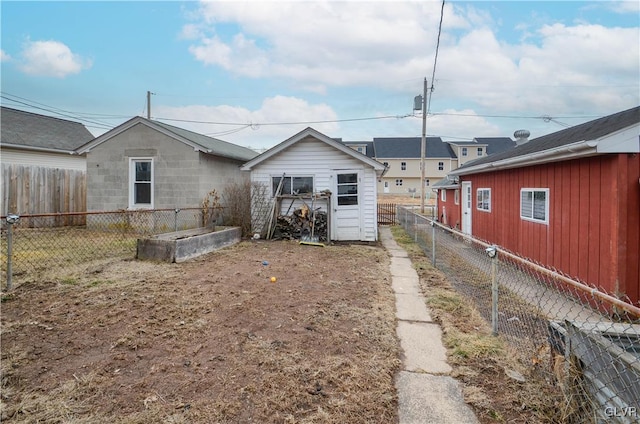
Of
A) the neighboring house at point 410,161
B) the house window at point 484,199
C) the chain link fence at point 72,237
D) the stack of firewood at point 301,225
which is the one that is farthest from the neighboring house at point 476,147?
the chain link fence at point 72,237

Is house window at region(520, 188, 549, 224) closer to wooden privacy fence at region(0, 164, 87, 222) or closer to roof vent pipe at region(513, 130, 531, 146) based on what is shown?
roof vent pipe at region(513, 130, 531, 146)

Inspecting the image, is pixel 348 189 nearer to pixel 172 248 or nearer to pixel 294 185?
pixel 294 185

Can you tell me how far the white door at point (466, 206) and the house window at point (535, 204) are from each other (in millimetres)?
4702

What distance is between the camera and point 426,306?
515 cm

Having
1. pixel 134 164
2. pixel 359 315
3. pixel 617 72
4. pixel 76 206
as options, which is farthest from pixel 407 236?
pixel 76 206

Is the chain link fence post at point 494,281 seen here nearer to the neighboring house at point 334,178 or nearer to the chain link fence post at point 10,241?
the chain link fence post at point 10,241

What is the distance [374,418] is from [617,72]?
1244 cm

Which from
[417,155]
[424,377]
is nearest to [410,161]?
[417,155]

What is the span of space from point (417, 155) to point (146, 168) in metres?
36.7

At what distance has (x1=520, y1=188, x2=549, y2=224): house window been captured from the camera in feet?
22.4

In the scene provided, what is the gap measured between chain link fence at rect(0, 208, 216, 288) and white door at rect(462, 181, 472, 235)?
Answer: 9249mm

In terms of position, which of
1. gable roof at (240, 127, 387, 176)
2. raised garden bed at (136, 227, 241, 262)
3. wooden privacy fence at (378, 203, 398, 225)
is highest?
gable roof at (240, 127, 387, 176)

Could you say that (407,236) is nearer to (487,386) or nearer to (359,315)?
(359,315)

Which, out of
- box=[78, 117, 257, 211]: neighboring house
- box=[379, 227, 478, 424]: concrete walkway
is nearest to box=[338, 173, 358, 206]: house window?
box=[78, 117, 257, 211]: neighboring house
